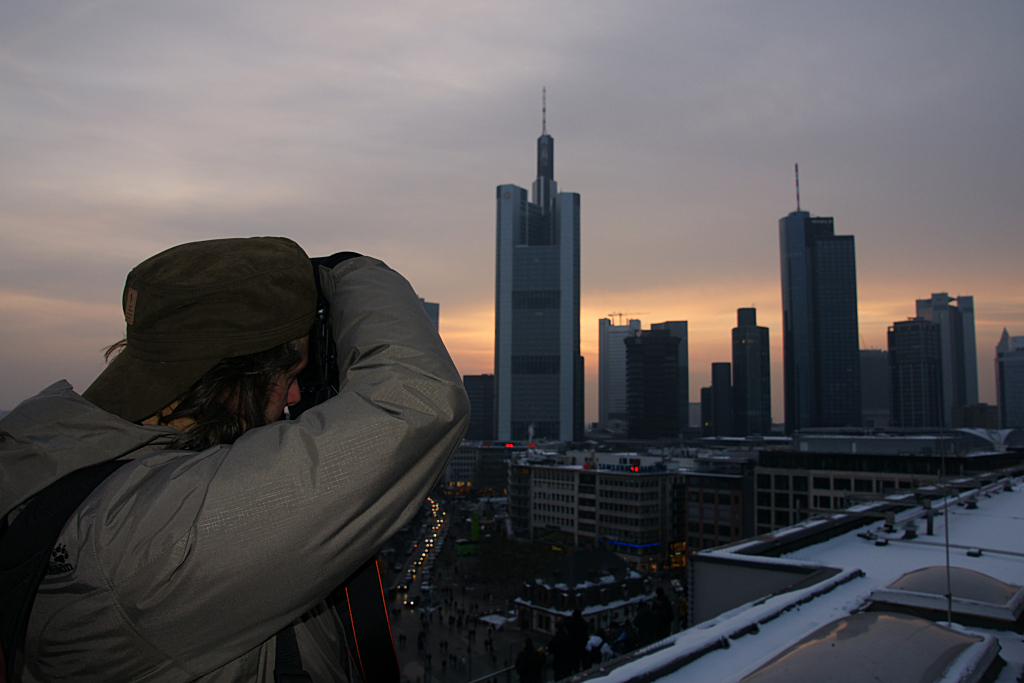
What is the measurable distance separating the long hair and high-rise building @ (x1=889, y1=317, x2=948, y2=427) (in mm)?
162942

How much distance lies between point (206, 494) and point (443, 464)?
30 cm

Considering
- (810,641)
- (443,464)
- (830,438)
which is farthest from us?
(830,438)

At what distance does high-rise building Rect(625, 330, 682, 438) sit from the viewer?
458ft

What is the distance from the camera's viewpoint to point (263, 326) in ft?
3.08

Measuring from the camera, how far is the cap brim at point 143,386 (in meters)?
0.91

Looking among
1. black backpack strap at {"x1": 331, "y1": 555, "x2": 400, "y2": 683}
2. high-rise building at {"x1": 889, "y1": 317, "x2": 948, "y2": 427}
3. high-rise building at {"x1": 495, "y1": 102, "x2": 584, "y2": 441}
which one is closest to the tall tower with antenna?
high-rise building at {"x1": 889, "y1": 317, "x2": 948, "y2": 427}

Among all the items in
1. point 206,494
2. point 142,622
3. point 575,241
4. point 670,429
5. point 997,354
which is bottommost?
point 670,429

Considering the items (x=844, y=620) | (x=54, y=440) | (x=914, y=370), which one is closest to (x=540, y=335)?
(x=914, y=370)

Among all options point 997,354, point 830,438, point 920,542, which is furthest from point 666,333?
point 920,542

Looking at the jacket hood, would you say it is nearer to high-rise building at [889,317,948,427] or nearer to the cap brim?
the cap brim

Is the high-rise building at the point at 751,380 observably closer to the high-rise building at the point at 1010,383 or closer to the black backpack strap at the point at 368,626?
the high-rise building at the point at 1010,383

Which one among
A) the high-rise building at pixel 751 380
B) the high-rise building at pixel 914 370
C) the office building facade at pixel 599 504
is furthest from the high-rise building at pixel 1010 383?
the office building facade at pixel 599 504

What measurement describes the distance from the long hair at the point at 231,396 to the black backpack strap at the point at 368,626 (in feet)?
1.12

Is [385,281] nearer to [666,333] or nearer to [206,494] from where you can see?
[206,494]
